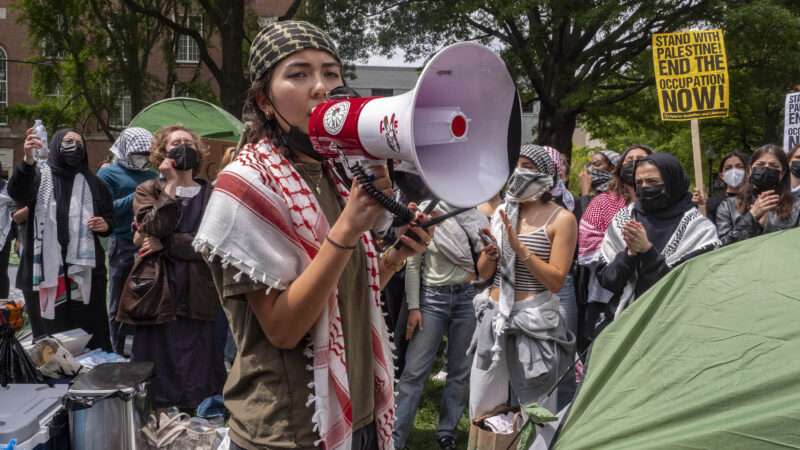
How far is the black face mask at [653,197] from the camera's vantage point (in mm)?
4250

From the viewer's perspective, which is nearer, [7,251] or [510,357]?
[510,357]

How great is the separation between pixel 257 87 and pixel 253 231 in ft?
1.24

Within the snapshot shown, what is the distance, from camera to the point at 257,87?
1840 millimetres

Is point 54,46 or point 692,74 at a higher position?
point 54,46

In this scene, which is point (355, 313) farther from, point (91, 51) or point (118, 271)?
point (91, 51)

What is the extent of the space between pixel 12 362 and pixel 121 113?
22.8m

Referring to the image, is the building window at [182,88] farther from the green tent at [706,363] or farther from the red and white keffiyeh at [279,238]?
the red and white keffiyeh at [279,238]

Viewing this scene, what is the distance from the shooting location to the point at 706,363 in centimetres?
210

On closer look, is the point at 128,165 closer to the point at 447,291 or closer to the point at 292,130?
→ the point at 447,291

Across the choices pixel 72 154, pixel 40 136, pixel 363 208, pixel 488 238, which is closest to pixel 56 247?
pixel 72 154

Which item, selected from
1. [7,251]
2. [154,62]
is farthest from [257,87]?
[154,62]

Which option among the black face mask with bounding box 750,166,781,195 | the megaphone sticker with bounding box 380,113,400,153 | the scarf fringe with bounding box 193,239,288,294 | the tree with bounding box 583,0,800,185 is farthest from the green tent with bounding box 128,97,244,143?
the tree with bounding box 583,0,800,185

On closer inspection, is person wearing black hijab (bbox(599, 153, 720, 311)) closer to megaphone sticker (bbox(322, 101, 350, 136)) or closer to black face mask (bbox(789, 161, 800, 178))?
black face mask (bbox(789, 161, 800, 178))

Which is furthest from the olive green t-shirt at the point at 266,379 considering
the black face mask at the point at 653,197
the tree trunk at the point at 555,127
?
the tree trunk at the point at 555,127
